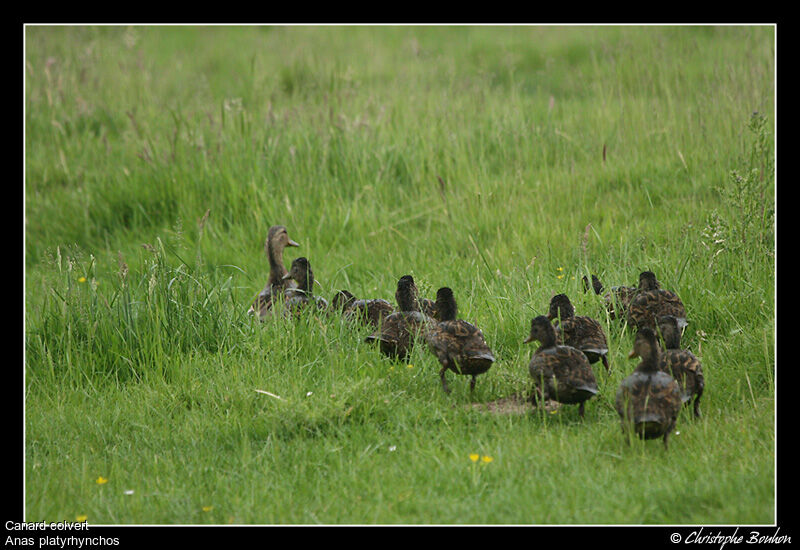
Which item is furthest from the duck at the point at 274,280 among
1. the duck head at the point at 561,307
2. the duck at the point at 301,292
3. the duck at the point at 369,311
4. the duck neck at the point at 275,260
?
the duck head at the point at 561,307

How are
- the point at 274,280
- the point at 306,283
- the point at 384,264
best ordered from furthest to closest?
1. the point at 384,264
2. the point at 274,280
3. the point at 306,283

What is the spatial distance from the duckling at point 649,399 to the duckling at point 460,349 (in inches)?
35.7

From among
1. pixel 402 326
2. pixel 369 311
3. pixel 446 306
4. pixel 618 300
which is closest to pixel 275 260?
pixel 369 311

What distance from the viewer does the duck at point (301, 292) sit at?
21.0 feet

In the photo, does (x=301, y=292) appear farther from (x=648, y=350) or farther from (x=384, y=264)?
(x=648, y=350)

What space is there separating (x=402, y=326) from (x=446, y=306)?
36cm

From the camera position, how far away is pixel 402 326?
5.70 m

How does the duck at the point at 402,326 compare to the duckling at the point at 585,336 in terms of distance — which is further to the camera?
the duck at the point at 402,326

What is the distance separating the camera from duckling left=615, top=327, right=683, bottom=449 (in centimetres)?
434

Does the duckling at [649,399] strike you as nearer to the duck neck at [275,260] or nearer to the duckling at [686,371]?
the duckling at [686,371]

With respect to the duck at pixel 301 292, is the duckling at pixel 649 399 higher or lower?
lower

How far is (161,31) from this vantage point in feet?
57.3

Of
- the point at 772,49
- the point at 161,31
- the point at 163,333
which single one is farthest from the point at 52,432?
the point at 161,31

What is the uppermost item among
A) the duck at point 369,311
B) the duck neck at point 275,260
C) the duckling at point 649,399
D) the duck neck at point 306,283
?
the duck neck at point 275,260
